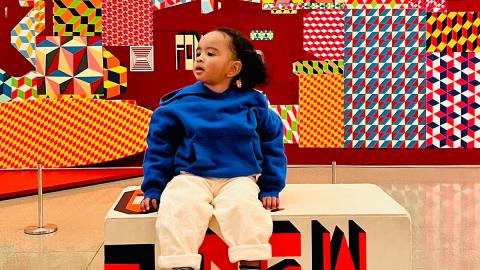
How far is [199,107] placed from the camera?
194 cm

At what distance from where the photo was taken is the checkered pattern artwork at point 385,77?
5.60 metres

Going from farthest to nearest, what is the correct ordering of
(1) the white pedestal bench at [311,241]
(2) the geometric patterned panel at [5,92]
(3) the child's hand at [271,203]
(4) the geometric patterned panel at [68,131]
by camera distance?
(2) the geometric patterned panel at [5,92]
(4) the geometric patterned panel at [68,131]
(3) the child's hand at [271,203]
(1) the white pedestal bench at [311,241]

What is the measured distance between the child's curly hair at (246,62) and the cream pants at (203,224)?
0.46 m

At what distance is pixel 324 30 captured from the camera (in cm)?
561

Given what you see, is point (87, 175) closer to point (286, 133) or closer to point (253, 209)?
point (286, 133)

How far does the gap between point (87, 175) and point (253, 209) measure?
11.7ft

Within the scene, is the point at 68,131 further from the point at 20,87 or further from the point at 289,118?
the point at 289,118

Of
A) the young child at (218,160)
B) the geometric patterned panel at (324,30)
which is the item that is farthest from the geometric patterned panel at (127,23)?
the young child at (218,160)

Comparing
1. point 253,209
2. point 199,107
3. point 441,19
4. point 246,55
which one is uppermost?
point 441,19

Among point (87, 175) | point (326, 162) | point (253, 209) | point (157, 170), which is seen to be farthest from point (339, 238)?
point (326, 162)

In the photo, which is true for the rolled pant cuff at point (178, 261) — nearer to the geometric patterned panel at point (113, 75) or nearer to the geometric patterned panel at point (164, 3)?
the geometric patterned panel at point (113, 75)

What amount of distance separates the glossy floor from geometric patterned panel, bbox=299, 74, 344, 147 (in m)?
0.43

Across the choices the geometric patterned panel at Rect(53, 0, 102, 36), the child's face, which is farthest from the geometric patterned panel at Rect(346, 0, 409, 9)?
the child's face

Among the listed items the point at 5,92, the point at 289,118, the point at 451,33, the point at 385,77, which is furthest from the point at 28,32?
the point at 451,33
